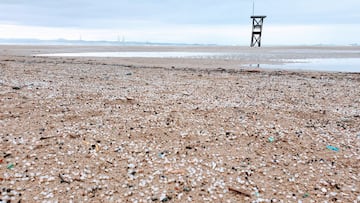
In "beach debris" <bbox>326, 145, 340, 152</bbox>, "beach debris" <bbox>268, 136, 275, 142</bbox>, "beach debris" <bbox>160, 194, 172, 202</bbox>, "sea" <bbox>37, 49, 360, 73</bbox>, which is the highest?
"sea" <bbox>37, 49, 360, 73</bbox>

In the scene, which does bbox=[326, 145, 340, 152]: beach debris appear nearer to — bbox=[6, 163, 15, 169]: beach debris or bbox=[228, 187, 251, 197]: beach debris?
bbox=[228, 187, 251, 197]: beach debris

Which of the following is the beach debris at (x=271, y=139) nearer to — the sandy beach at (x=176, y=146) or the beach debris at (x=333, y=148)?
the sandy beach at (x=176, y=146)

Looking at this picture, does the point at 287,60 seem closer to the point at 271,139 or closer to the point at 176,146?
the point at 271,139

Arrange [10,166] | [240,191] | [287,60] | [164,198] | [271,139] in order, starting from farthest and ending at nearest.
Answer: [287,60]
[271,139]
[10,166]
[240,191]
[164,198]

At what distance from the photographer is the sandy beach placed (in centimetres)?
416

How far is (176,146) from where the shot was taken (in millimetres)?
5766

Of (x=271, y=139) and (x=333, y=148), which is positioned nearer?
(x=333, y=148)

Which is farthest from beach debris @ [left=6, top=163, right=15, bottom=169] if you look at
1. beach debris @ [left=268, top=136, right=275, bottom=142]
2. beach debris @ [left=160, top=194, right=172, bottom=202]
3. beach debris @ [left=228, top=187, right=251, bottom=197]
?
beach debris @ [left=268, top=136, right=275, bottom=142]

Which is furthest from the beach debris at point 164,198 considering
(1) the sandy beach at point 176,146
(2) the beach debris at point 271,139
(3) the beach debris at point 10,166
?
(2) the beach debris at point 271,139

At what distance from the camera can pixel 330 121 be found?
7574 mm

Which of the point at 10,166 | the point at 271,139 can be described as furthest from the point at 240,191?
the point at 10,166

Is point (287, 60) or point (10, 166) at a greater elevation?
point (287, 60)

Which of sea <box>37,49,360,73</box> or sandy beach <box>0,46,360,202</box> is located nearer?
sandy beach <box>0,46,360,202</box>

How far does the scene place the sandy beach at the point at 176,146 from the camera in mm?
4160
